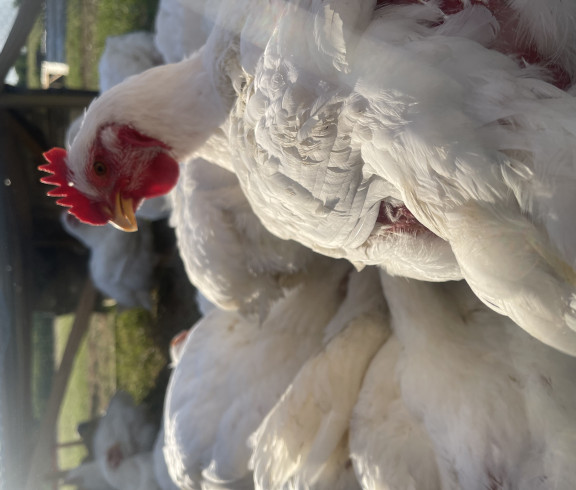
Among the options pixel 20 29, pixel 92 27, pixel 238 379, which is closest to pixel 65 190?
pixel 238 379

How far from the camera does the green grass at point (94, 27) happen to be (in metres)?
2.12

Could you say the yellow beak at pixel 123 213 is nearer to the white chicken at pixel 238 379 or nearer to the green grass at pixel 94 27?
the white chicken at pixel 238 379

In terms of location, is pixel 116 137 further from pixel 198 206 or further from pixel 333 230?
pixel 333 230

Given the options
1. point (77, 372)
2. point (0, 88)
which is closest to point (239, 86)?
point (0, 88)

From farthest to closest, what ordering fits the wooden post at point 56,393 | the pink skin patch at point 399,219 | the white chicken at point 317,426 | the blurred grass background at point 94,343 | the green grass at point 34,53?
the blurred grass background at point 94,343
the wooden post at point 56,393
the green grass at point 34,53
the white chicken at point 317,426
the pink skin patch at point 399,219

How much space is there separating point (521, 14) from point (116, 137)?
0.80 metres

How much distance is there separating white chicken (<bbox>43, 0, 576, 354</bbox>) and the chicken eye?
0.49 metres

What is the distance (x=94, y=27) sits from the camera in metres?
2.31

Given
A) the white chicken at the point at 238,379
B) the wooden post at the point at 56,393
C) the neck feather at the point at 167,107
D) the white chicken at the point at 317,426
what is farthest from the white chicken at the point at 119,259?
the white chicken at the point at 317,426

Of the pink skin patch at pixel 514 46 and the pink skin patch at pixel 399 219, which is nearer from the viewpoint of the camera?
the pink skin patch at pixel 514 46

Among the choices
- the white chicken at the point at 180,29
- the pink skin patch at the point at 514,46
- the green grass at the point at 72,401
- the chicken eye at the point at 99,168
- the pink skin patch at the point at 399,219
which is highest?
the pink skin patch at the point at 514,46

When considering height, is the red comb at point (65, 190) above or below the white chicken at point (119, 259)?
above

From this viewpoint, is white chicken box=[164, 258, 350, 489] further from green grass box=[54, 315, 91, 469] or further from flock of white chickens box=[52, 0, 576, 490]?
green grass box=[54, 315, 91, 469]

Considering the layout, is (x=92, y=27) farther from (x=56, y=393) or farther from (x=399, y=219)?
(x=399, y=219)
